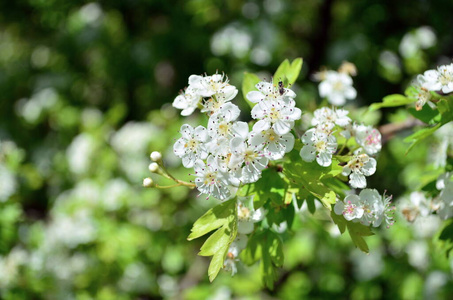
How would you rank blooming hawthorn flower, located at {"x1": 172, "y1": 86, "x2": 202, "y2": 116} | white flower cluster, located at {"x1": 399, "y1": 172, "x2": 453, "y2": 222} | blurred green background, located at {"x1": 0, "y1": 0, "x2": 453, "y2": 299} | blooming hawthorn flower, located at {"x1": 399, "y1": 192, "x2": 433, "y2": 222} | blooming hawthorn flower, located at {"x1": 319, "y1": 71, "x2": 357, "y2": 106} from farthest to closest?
blurred green background, located at {"x1": 0, "y1": 0, "x2": 453, "y2": 299}
blooming hawthorn flower, located at {"x1": 319, "y1": 71, "x2": 357, "y2": 106}
blooming hawthorn flower, located at {"x1": 399, "y1": 192, "x2": 433, "y2": 222}
white flower cluster, located at {"x1": 399, "y1": 172, "x2": 453, "y2": 222}
blooming hawthorn flower, located at {"x1": 172, "y1": 86, "x2": 202, "y2": 116}

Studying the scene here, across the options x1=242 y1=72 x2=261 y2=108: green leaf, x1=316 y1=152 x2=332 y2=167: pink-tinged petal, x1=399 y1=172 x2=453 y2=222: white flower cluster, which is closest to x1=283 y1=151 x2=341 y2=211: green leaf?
x1=316 y1=152 x2=332 y2=167: pink-tinged petal

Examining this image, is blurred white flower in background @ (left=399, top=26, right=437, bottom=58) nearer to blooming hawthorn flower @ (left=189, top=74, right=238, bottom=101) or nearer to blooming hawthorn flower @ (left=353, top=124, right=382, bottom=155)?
blooming hawthorn flower @ (left=353, top=124, right=382, bottom=155)

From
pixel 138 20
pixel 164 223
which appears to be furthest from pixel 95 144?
pixel 138 20

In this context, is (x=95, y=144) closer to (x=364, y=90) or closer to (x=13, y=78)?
(x=13, y=78)

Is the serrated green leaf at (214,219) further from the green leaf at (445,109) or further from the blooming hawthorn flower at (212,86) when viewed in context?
the green leaf at (445,109)

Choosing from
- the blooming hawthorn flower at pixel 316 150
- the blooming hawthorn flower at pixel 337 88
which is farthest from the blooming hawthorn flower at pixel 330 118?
the blooming hawthorn flower at pixel 337 88

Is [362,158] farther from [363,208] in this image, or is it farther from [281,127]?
[281,127]
